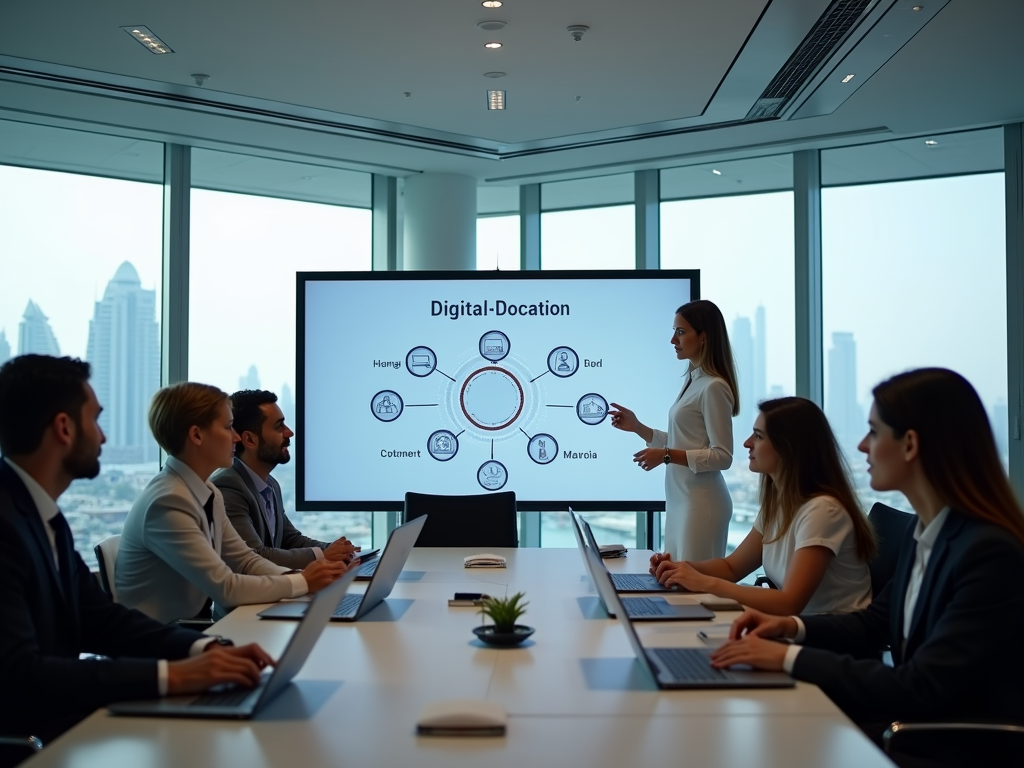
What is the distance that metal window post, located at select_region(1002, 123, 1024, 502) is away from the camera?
6.30 metres

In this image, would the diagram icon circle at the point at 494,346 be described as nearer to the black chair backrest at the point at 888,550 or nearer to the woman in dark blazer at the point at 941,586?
the black chair backrest at the point at 888,550

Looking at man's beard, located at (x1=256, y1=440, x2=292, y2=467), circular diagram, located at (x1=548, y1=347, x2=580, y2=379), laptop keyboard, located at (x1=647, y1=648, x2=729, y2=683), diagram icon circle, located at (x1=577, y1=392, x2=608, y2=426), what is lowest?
laptop keyboard, located at (x1=647, y1=648, x2=729, y2=683)

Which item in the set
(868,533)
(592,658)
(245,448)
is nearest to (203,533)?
(245,448)

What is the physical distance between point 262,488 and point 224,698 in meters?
2.17

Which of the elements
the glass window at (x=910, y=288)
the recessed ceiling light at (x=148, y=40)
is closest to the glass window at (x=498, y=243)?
the glass window at (x=910, y=288)

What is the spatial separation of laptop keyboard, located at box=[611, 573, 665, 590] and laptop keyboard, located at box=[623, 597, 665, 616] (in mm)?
137

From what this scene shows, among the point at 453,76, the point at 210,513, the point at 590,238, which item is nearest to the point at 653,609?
Result: the point at 210,513

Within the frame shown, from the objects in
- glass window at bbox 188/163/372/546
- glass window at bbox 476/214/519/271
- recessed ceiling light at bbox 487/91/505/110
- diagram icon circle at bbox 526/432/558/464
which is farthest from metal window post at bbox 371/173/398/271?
diagram icon circle at bbox 526/432/558/464

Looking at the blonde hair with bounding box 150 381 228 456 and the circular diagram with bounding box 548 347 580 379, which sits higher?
the circular diagram with bounding box 548 347 580 379

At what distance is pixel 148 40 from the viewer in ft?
15.8

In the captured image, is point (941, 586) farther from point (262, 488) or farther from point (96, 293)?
point (96, 293)

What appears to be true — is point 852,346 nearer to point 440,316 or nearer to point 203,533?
point 440,316

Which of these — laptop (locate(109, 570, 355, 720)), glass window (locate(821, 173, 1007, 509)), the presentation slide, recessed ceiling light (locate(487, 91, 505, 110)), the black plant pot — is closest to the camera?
laptop (locate(109, 570, 355, 720))

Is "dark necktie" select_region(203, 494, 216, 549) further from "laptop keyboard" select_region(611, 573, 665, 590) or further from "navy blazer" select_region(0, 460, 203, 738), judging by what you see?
"laptop keyboard" select_region(611, 573, 665, 590)
